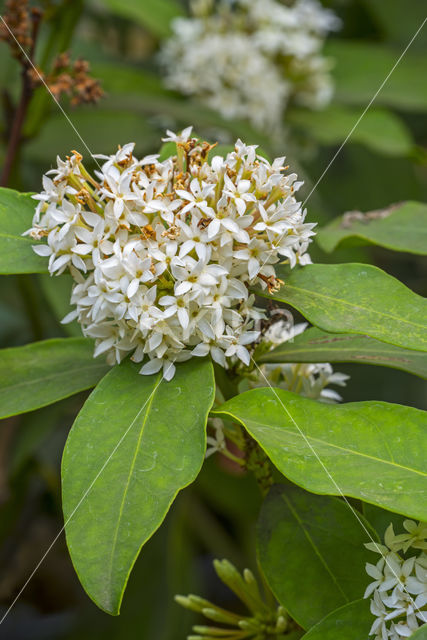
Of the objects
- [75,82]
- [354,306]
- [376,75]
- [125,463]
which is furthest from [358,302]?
[376,75]

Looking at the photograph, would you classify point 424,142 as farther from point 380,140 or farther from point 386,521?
point 386,521

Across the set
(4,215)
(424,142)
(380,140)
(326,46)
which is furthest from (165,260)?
(424,142)

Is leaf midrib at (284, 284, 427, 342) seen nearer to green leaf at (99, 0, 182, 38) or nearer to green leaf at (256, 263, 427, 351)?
green leaf at (256, 263, 427, 351)

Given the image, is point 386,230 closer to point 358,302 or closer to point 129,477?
point 358,302

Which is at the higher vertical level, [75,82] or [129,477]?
[75,82]

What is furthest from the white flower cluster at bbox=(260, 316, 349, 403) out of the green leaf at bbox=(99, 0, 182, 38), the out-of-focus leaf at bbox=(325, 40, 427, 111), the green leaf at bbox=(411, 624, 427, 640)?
the green leaf at bbox=(99, 0, 182, 38)
